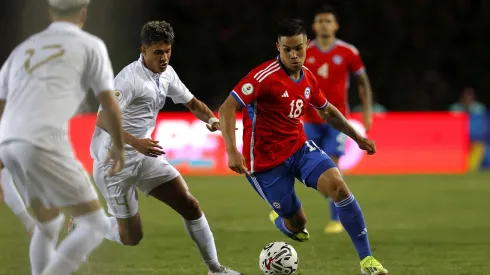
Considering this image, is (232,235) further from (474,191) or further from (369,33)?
(369,33)

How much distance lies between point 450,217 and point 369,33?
44.0 feet

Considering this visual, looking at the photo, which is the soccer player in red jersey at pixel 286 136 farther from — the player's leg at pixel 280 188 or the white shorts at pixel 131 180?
the white shorts at pixel 131 180

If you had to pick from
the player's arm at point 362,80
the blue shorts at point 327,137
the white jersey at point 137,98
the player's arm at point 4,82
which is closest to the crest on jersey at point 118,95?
the white jersey at point 137,98

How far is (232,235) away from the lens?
943cm

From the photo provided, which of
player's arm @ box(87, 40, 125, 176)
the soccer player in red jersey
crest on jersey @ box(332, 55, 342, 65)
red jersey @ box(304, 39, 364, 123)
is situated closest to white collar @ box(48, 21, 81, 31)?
player's arm @ box(87, 40, 125, 176)

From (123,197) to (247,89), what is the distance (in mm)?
1219

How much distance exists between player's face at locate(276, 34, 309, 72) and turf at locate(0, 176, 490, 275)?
1.61 m

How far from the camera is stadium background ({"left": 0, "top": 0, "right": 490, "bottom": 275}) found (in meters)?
8.24

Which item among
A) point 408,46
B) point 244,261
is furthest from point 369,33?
point 244,261

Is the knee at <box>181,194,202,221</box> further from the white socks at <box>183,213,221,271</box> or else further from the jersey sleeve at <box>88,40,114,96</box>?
the jersey sleeve at <box>88,40,114,96</box>

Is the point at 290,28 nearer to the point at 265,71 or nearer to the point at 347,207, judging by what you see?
the point at 265,71

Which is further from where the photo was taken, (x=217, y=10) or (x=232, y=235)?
(x=217, y=10)

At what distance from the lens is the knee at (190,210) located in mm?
6488

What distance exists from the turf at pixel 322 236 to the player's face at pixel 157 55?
162 centimetres
